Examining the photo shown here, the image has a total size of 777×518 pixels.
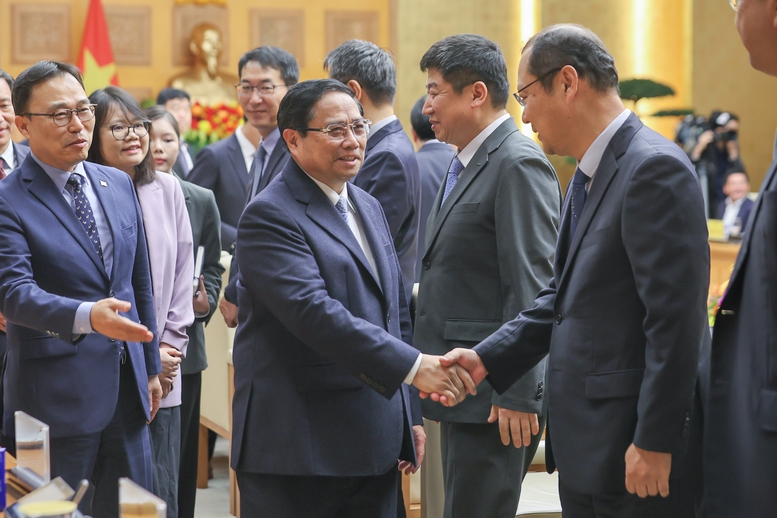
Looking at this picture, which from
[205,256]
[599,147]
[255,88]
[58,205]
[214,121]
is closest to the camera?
[599,147]

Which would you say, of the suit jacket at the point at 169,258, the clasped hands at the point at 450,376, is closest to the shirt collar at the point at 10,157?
the suit jacket at the point at 169,258

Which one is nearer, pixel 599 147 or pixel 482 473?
pixel 599 147

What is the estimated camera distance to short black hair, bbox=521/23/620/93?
6.61ft

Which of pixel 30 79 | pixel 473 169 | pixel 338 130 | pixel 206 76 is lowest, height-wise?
pixel 473 169

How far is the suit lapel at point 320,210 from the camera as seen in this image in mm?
2197

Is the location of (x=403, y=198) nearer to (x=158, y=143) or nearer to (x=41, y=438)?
(x=158, y=143)

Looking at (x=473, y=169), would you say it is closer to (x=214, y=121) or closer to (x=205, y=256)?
(x=205, y=256)

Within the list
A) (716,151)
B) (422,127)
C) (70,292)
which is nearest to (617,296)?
(70,292)

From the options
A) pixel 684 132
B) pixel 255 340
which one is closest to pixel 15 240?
pixel 255 340

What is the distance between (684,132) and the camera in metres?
11.3

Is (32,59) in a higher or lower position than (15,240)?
higher

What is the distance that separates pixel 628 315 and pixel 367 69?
1759 mm

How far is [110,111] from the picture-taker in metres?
2.97

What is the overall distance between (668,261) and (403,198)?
1.45 metres
